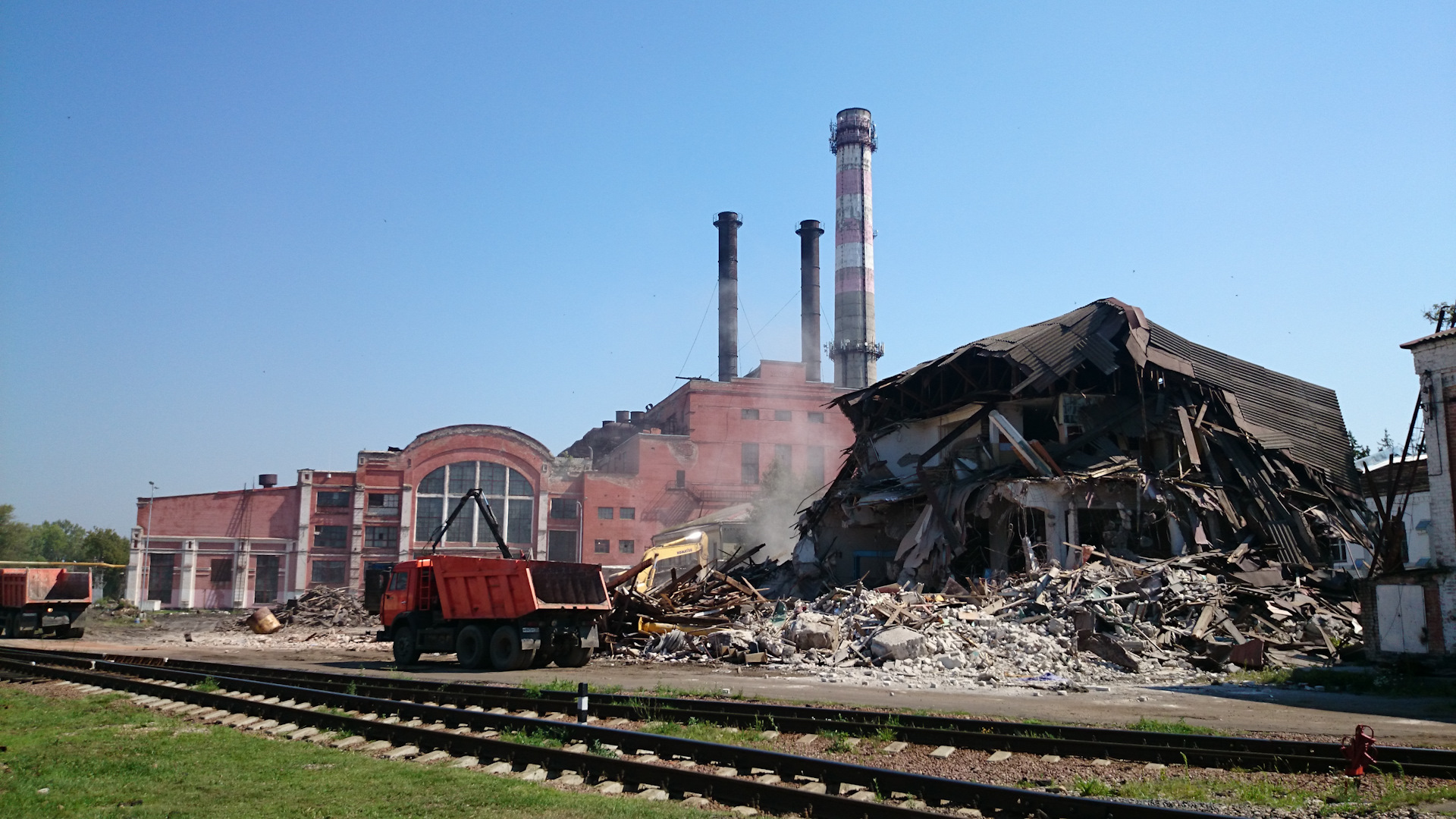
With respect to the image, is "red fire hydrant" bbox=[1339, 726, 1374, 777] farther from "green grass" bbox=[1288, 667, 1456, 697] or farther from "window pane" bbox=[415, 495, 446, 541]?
"window pane" bbox=[415, 495, 446, 541]

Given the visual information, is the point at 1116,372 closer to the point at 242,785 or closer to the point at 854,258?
the point at 242,785

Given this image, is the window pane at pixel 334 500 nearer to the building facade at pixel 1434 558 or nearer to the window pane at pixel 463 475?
the window pane at pixel 463 475

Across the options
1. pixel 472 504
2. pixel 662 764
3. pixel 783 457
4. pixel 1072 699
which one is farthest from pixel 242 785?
pixel 783 457

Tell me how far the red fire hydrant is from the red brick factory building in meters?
44.2

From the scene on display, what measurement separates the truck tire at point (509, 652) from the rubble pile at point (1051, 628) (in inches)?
152

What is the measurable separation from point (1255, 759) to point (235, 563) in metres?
57.9

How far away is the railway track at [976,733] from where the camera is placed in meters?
8.45

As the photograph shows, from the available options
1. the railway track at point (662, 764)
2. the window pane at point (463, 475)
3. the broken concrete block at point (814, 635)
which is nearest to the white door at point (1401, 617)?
the broken concrete block at point (814, 635)

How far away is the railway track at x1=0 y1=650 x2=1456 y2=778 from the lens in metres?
8.45

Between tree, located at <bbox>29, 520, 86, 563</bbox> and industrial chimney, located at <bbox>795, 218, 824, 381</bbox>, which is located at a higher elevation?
industrial chimney, located at <bbox>795, 218, 824, 381</bbox>

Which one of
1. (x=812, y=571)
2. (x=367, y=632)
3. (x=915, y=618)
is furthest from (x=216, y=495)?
(x=915, y=618)

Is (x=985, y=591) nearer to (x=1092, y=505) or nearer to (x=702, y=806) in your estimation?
(x=1092, y=505)

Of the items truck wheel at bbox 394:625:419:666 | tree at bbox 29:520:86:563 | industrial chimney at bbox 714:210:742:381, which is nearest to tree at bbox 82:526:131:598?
tree at bbox 29:520:86:563

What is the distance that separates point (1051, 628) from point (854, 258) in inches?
1989
